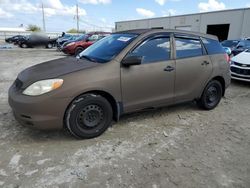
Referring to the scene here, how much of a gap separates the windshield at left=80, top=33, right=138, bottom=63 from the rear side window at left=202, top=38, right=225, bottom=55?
64.5 inches

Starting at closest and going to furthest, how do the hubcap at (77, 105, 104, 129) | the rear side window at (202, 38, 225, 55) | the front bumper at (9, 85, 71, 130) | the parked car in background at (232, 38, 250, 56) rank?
the front bumper at (9, 85, 71, 130)
the hubcap at (77, 105, 104, 129)
the rear side window at (202, 38, 225, 55)
the parked car in background at (232, 38, 250, 56)

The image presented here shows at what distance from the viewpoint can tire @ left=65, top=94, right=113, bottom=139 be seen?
10.7 feet

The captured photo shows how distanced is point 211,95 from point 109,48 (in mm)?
2419

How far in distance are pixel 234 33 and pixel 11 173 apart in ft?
95.3

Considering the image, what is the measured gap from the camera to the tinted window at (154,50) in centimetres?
373

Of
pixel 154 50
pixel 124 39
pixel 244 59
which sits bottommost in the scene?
pixel 244 59

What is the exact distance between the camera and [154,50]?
3.86m

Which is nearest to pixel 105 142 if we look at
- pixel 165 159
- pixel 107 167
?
pixel 107 167

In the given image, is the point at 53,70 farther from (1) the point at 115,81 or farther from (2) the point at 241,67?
(2) the point at 241,67

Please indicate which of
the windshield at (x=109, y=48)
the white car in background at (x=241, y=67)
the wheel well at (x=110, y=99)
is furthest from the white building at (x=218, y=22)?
the wheel well at (x=110, y=99)

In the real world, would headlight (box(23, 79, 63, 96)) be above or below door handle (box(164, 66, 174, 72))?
below

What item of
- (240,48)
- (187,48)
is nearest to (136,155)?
(187,48)

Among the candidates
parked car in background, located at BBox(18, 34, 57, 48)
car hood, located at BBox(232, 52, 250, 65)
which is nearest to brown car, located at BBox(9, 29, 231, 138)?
car hood, located at BBox(232, 52, 250, 65)

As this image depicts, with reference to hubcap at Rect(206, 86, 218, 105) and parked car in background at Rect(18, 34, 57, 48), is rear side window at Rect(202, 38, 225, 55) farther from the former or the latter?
parked car in background at Rect(18, 34, 57, 48)
